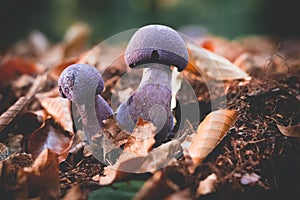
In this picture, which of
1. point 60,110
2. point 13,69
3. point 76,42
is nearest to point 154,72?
point 60,110

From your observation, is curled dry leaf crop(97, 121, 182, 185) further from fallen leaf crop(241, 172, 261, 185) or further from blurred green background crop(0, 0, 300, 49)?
blurred green background crop(0, 0, 300, 49)

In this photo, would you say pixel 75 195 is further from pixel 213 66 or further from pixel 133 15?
pixel 133 15

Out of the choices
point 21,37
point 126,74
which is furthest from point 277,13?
point 126,74

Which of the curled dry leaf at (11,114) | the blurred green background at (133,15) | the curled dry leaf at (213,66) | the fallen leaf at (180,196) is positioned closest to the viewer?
the fallen leaf at (180,196)

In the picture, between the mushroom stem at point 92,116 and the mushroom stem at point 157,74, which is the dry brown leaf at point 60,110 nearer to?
the mushroom stem at point 92,116

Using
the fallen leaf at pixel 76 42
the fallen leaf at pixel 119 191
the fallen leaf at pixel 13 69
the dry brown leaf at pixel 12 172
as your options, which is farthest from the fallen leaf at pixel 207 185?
the fallen leaf at pixel 76 42
